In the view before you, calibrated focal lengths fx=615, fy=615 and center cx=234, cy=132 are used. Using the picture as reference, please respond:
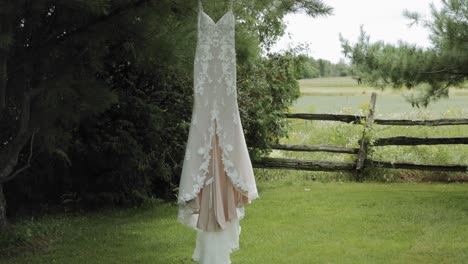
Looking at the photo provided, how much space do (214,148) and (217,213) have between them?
448mm

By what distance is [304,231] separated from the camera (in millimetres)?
6031

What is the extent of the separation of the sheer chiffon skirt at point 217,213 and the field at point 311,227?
2.42 ft

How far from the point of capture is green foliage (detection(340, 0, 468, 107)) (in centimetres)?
694

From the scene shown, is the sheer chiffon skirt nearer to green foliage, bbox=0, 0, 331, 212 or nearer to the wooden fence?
green foliage, bbox=0, 0, 331, 212

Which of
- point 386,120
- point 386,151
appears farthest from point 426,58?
point 386,151

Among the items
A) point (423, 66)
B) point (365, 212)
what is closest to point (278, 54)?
point (423, 66)

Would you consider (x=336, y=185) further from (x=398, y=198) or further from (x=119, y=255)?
(x=119, y=255)

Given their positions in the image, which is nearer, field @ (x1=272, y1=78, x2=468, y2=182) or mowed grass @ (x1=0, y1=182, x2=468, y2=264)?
mowed grass @ (x1=0, y1=182, x2=468, y2=264)

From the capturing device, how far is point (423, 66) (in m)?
7.29

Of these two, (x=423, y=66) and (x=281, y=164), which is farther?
(x=281, y=164)

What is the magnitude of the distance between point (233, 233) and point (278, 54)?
5.28 m

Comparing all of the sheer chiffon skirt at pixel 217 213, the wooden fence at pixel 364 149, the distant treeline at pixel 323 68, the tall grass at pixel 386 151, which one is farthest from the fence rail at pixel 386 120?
the sheer chiffon skirt at pixel 217 213

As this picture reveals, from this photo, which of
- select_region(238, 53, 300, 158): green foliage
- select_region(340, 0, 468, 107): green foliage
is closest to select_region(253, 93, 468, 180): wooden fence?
select_region(238, 53, 300, 158): green foliage

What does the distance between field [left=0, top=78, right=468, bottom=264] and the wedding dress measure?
914 mm
